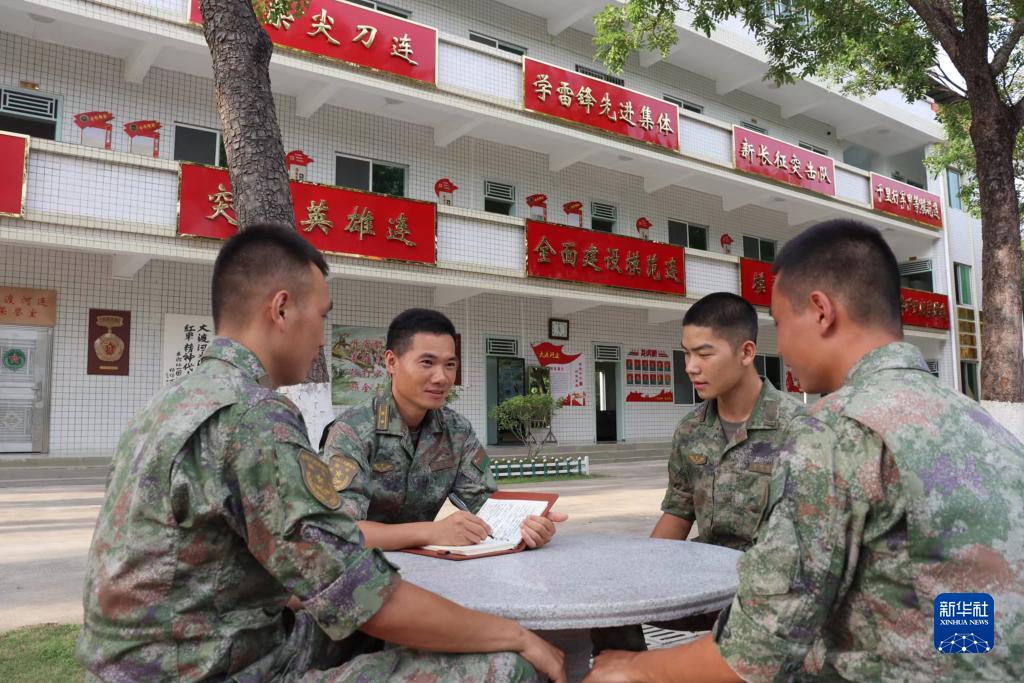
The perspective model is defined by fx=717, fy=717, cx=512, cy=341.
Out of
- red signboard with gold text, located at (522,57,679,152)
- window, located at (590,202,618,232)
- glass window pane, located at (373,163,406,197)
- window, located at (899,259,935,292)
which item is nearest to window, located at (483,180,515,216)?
glass window pane, located at (373,163,406,197)

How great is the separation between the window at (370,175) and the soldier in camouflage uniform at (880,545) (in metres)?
10.0

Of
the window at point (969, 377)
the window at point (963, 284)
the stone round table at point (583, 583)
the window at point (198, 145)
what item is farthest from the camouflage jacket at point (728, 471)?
the window at point (969, 377)

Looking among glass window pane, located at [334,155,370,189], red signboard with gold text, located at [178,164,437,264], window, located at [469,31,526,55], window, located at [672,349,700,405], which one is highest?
window, located at [469,31,526,55]

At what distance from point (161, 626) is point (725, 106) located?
1611cm

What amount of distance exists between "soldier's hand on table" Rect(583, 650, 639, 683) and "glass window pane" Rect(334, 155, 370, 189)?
1017 centimetres

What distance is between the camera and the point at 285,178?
13.2 ft

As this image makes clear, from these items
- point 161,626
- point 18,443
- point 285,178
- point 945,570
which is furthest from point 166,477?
point 18,443

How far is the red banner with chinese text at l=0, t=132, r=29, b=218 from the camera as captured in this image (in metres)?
7.35

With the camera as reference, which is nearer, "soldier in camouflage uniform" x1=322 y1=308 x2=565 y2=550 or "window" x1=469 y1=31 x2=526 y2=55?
"soldier in camouflage uniform" x1=322 y1=308 x2=565 y2=550

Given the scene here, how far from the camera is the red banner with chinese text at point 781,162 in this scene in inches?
529

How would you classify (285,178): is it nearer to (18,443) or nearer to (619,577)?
(619,577)

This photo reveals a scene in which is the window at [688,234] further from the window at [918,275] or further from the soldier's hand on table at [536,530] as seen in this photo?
the soldier's hand on table at [536,530]

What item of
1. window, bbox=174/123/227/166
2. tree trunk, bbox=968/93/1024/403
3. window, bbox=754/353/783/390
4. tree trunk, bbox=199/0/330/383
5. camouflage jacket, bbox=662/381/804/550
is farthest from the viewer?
window, bbox=754/353/783/390

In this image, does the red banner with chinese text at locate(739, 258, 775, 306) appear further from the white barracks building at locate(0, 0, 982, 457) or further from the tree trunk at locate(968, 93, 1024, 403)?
the tree trunk at locate(968, 93, 1024, 403)
